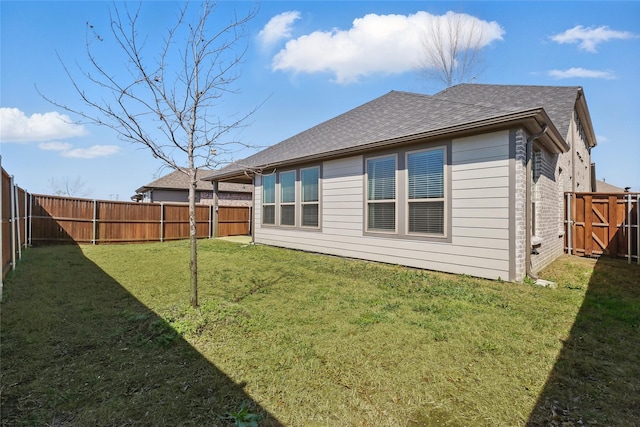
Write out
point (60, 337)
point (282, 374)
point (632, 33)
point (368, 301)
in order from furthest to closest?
point (632, 33) < point (368, 301) < point (60, 337) < point (282, 374)

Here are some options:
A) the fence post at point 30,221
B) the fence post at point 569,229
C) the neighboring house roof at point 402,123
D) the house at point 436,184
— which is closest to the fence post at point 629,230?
the fence post at point 569,229

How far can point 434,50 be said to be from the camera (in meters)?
18.1

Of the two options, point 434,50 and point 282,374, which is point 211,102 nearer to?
point 282,374

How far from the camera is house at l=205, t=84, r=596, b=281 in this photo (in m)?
5.75

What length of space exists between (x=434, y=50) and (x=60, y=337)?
20.6 metres

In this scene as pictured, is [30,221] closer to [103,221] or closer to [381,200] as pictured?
[103,221]

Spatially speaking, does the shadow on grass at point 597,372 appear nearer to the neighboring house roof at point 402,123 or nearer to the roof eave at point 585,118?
the neighboring house roof at point 402,123

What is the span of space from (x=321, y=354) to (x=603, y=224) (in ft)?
32.8

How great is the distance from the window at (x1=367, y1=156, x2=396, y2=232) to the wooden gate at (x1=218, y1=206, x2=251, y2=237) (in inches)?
392

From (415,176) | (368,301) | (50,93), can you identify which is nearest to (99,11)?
(50,93)

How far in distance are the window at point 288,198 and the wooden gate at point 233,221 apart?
631 centimetres

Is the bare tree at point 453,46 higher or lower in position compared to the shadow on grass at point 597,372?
higher

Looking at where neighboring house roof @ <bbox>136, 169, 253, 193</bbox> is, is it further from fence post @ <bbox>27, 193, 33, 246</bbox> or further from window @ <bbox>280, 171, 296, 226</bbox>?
window @ <bbox>280, 171, 296, 226</bbox>

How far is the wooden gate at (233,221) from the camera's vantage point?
51.7 ft
